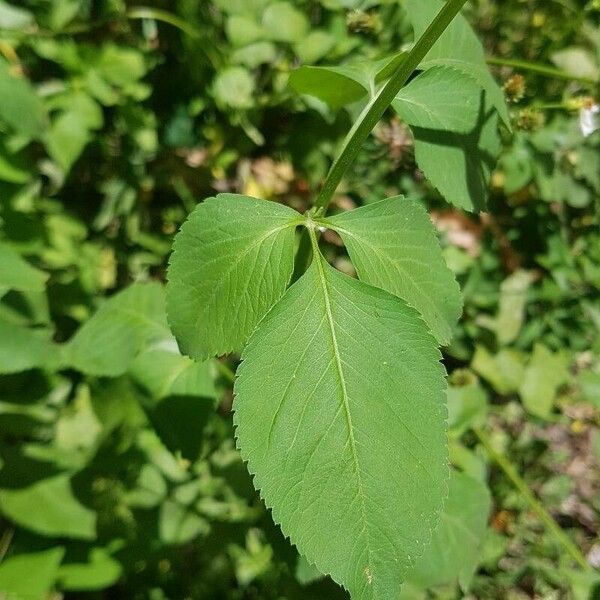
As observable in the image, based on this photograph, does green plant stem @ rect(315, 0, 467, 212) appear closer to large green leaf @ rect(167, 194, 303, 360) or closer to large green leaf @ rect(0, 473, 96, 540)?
large green leaf @ rect(167, 194, 303, 360)

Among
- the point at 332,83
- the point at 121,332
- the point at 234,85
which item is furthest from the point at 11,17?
the point at 332,83

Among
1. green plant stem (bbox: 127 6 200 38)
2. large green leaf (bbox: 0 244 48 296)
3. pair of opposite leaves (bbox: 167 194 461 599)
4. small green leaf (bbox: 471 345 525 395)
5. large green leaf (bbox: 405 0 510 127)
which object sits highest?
large green leaf (bbox: 405 0 510 127)

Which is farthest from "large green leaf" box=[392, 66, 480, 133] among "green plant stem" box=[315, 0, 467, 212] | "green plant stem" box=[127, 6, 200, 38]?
"green plant stem" box=[127, 6, 200, 38]

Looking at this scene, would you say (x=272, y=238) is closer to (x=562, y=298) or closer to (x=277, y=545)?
(x=277, y=545)

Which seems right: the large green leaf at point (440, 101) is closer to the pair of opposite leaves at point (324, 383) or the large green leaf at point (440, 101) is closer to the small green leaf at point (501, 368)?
the pair of opposite leaves at point (324, 383)

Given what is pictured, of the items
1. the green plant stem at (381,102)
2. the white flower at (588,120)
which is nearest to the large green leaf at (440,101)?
the green plant stem at (381,102)

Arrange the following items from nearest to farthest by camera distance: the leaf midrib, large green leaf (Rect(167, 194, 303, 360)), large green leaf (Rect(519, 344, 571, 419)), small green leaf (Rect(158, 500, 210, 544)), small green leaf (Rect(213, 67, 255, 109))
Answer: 1. the leaf midrib
2. large green leaf (Rect(167, 194, 303, 360))
3. small green leaf (Rect(158, 500, 210, 544))
4. small green leaf (Rect(213, 67, 255, 109))
5. large green leaf (Rect(519, 344, 571, 419))
